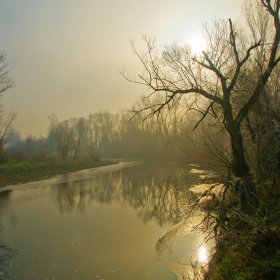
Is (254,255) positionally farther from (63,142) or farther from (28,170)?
(63,142)

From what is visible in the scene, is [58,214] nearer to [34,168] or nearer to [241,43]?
[241,43]

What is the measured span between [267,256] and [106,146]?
89040 millimetres

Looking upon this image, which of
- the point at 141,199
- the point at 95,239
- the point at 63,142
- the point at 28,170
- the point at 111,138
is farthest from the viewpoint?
the point at 111,138

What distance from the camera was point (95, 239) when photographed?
977 cm

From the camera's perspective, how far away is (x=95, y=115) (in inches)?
3794

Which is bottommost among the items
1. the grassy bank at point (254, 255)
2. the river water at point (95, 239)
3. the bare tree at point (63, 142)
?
the river water at point (95, 239)

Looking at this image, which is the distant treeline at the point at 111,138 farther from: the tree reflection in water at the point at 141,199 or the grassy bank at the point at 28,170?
the tree reflection in water at the point at 141,199

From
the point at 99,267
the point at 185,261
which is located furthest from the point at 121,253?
the point at 185,261

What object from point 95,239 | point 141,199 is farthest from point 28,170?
point 95,239

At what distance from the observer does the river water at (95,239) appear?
7.39 meters

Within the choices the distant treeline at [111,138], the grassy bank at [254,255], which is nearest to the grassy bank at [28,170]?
the distant treeline at [111,138]

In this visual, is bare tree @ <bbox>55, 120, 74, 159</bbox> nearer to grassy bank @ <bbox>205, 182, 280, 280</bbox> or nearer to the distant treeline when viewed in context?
the distant treeline

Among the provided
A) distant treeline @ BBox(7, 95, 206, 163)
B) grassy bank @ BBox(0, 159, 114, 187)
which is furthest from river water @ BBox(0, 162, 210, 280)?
distant treeline @ BBox(7, 95, 206, 163)

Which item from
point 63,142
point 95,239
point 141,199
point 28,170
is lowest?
point 95,239
